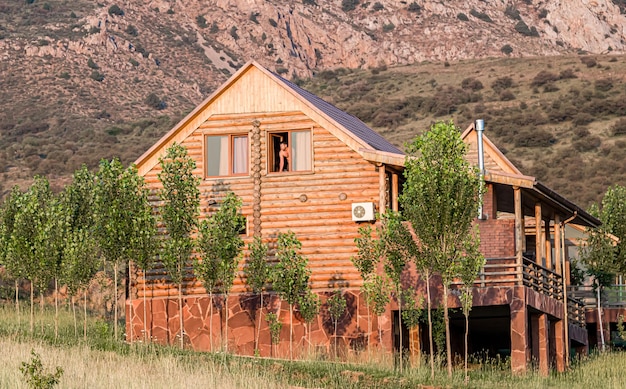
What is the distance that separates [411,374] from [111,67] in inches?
3403

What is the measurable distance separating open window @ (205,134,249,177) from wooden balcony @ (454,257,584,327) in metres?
7.42

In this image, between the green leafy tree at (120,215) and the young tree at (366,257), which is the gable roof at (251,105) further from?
the young tree at (366,257)

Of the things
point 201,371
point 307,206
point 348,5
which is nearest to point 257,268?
point 307,206

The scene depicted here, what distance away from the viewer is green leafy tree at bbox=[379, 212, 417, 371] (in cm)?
2653

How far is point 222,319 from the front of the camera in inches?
1200

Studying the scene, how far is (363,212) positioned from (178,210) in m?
5.12

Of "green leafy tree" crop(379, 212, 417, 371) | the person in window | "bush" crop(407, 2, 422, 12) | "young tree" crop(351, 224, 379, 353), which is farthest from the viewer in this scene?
"bush" crop(407, 2, 422, 12)

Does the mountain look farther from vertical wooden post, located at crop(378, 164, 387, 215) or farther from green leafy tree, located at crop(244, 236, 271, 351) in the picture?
Answer: vertical wooden post, located at crop(378, 164, 387, 215)

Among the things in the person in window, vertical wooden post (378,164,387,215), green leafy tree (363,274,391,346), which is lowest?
green leafy tree (363,274,391,346)

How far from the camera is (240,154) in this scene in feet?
103

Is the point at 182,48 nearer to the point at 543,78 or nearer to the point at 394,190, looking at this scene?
the point at 543,78

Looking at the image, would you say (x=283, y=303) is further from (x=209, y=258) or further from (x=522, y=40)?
(x=522, y=40)

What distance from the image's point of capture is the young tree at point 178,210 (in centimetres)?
2895

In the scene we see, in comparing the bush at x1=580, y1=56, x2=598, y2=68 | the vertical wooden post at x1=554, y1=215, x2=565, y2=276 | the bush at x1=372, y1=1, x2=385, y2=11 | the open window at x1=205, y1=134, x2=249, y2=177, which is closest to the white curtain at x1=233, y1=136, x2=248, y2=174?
the open window at x1=205, y1=134, x2=249, y2=177
